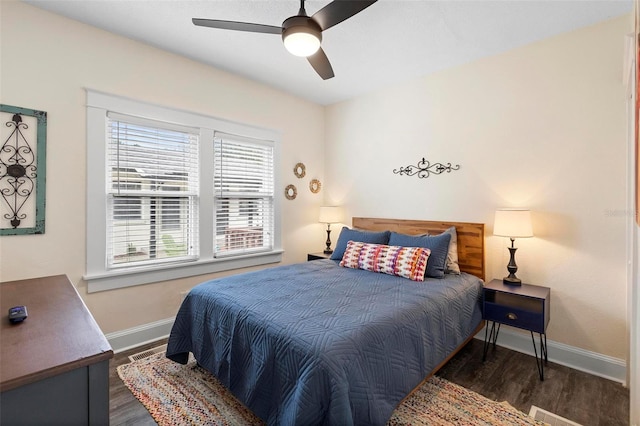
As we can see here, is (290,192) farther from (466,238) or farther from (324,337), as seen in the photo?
(324,337)

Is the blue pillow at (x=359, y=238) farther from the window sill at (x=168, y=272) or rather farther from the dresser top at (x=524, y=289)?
the dresser top at (x=524, y=289)

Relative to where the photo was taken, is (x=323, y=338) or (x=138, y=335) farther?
(x=138, y=335)

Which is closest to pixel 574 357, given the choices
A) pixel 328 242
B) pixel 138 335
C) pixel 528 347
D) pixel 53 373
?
pixel 528 347

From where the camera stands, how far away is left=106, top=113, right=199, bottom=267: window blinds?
2.67 metres

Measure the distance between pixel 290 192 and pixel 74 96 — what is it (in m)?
2.32

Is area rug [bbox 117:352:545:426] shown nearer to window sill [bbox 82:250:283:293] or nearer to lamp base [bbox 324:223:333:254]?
window sill [bbox 82:250:283:293]

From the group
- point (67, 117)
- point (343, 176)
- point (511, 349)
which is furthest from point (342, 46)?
point (511, 349)

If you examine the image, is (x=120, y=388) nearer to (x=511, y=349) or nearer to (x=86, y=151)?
(x=86, y=151)

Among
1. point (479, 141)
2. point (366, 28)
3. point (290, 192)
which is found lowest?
point (290, 192)

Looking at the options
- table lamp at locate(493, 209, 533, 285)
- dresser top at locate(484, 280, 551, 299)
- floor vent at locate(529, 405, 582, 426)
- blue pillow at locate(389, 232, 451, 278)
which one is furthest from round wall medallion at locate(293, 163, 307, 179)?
floor vent at locate(529, 405, 582, 426)

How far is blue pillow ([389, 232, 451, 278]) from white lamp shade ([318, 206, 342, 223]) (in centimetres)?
114

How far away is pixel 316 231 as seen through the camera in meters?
4.38

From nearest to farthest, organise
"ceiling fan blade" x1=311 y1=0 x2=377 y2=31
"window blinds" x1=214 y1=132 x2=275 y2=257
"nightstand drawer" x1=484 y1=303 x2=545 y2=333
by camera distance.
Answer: "ceiling fan blade" x1=311 y1=0 x2=377 y2=31
"nightstand drawer" x1=484 y1=303 x2=545 y2=333
"window blinds" x1=214 y1=132 x2=275 y2=257

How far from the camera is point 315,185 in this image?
434cm
